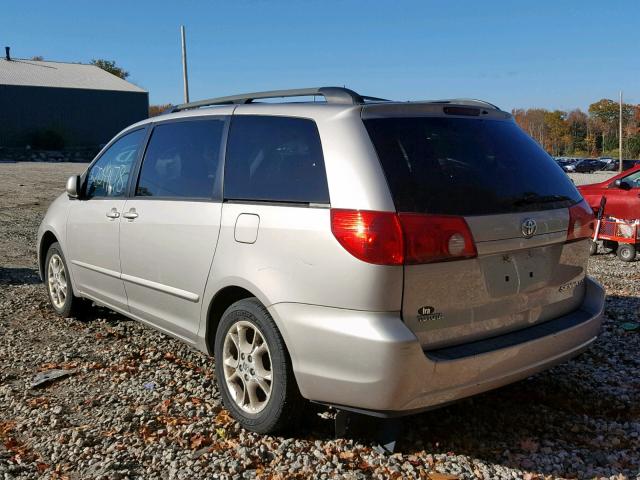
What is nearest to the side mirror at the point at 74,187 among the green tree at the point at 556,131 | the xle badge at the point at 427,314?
the xle badge at the point at 427,314

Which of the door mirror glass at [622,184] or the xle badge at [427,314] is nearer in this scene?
the xle badge at [427,314]

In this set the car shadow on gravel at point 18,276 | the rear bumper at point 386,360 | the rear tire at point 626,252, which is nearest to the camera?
the rear bumper at point 386,360

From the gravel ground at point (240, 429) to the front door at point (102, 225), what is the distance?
1.74 feet

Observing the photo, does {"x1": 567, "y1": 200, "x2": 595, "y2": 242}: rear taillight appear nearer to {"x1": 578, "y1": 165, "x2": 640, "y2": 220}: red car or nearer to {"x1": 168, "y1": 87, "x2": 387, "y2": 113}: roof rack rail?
{"x1": 168, "y1": 87, "x2": 387, "y2": 113}: roof rack rail

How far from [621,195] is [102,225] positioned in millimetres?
8597

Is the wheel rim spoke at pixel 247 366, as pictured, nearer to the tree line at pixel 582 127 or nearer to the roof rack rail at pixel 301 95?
the roof rack rail at pixel 301 95

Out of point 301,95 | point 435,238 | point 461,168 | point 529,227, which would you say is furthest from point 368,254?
point 301,95

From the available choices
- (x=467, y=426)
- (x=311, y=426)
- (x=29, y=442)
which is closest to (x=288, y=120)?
(x=311, y=426)

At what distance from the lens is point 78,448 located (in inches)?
141

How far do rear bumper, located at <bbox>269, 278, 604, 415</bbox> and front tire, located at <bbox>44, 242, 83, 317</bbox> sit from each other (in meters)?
3.34

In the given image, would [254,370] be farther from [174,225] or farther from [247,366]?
[174,225]

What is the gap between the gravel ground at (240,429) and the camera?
3.33m

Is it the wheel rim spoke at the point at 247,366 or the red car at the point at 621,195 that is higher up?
the red car at the point at 621,195

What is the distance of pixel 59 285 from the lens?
20.4ft
